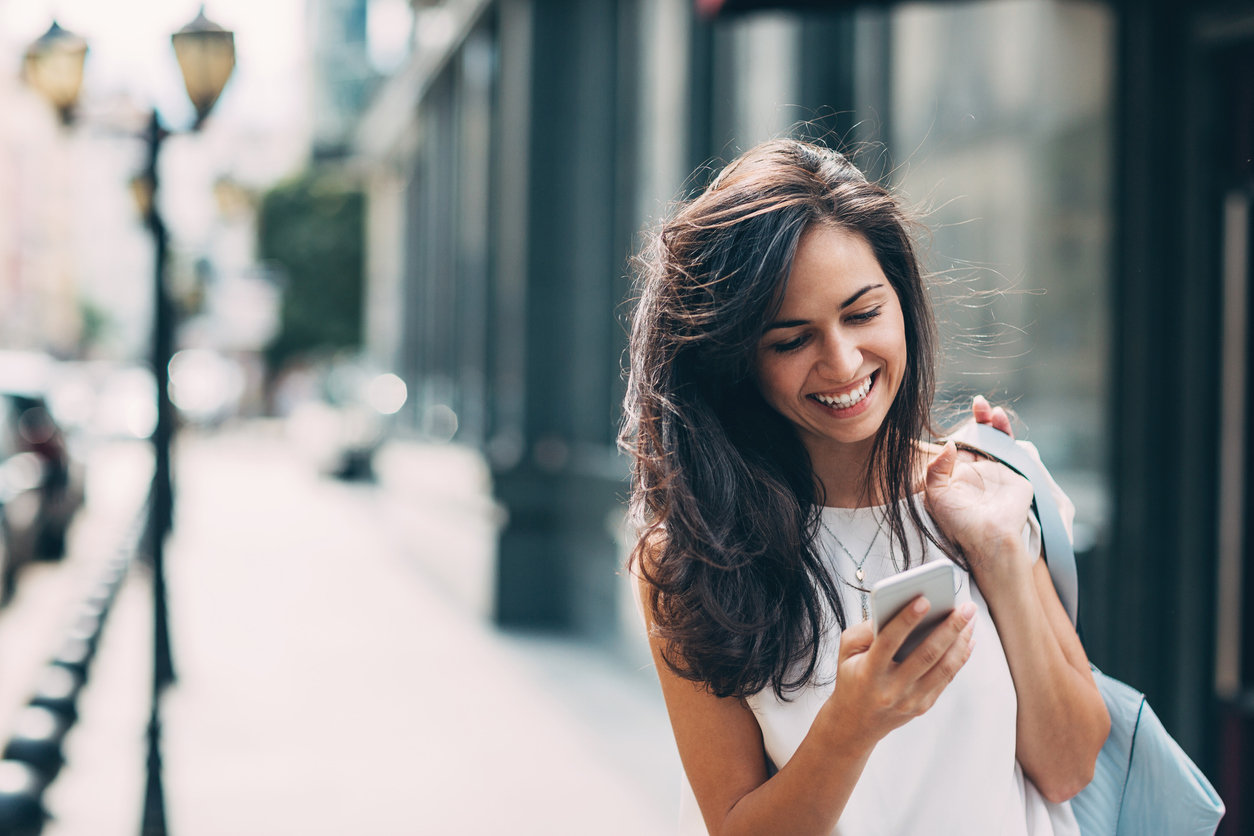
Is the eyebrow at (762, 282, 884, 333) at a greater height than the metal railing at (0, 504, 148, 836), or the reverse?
the eyebrow at (762, 282, 884, 333)

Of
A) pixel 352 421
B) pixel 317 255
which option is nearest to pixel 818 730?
pixel 352 421

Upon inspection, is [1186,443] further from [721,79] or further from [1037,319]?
[721,79]

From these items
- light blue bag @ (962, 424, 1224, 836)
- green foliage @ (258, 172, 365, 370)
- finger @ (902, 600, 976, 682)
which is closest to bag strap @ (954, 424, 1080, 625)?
light blue bag @ (962, 424, 1224, 836)

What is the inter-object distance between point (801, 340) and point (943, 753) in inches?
26.3

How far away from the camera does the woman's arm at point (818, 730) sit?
1.64m

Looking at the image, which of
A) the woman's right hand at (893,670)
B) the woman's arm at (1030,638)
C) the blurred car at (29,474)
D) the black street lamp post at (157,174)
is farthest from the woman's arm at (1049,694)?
the blurred car at (29,474)

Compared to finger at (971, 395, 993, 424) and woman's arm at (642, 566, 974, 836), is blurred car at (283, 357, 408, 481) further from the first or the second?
woman's arm at (642, 566, 974, 836)

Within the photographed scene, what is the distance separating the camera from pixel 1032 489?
201cm

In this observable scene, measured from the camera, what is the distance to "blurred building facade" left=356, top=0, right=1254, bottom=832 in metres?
4.62

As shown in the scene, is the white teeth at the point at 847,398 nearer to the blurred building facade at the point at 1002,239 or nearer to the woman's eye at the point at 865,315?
the woman's eye at the point at 865,315

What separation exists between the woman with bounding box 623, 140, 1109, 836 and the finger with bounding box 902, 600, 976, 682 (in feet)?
0.67

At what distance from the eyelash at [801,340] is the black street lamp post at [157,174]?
4.21 m

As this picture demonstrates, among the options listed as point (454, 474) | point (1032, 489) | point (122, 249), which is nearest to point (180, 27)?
point (1032, 489)

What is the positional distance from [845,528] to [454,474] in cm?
1114
